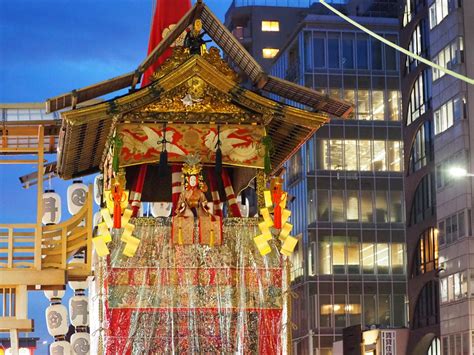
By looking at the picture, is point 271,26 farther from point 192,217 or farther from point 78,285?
point 192,217

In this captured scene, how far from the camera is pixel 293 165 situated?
2494 inches

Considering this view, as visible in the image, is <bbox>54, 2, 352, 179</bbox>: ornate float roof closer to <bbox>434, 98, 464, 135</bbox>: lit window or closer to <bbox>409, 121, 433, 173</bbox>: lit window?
<bbox>434, 98, 464, 135</bbox>: lit window

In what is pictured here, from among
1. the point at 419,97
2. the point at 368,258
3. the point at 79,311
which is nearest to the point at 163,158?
the point at 79,311

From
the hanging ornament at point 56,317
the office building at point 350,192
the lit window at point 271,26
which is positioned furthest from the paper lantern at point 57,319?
the lit window at point 271,26

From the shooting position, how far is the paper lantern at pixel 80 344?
24859 millimetres

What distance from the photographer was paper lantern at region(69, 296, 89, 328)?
25344mm

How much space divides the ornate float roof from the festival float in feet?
0.07

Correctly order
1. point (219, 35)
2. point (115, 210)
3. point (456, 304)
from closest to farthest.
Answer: point (115, 210) < point (219, 35) < point (456, 304)

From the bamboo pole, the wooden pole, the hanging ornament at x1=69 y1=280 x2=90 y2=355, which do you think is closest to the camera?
the wooden pole

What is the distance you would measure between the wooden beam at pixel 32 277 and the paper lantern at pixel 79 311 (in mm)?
2261

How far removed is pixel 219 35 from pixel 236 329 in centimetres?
454

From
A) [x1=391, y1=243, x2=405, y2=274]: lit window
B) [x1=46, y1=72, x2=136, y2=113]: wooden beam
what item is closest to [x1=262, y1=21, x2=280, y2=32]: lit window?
[x1=391, y1=243, x2=405, y2=274]: lit window

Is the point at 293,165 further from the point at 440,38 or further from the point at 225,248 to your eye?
the point at 225,248

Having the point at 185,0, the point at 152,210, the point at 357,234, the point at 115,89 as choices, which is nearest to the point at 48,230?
the point at 152,210
